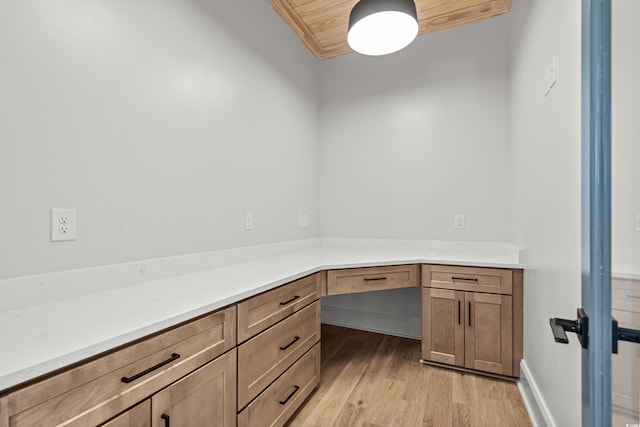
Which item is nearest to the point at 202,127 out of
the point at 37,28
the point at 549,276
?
the point at 37,28

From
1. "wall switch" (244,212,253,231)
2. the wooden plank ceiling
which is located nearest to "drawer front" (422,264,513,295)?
"wall switch" (244,212,253,231)

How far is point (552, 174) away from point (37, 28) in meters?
2.17

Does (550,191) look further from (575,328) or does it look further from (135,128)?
(135,128)

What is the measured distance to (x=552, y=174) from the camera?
4.25ft

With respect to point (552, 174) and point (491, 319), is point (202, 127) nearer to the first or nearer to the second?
point (552, 174)

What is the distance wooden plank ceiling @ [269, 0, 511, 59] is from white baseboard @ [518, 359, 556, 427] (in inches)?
104

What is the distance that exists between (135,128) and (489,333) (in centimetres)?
246

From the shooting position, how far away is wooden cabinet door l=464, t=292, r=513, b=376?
1.91 metres

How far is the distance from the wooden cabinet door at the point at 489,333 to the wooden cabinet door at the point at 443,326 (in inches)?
1.8

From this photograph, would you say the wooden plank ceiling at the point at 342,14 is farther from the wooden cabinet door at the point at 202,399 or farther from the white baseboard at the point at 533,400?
the white baseboard at the point at 533,400

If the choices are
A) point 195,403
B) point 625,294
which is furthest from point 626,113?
point 195,403

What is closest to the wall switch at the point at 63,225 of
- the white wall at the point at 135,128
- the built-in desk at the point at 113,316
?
the white wall at the point at 135,128

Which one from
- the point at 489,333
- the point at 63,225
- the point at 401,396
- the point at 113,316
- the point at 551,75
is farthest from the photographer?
the point at 489,333

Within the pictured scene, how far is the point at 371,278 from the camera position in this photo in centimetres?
201
